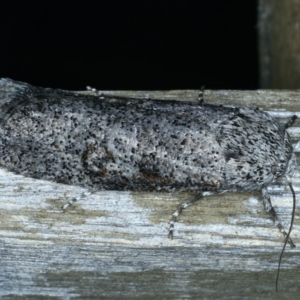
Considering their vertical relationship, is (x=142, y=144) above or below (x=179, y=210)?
above

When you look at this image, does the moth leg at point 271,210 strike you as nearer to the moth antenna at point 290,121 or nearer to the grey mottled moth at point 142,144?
the grey mottled moth at point 142,144

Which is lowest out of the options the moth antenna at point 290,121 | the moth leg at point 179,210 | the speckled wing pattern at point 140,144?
the moth leg at point 179,210

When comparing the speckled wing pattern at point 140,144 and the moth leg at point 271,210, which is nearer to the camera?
the moth leg at point 271,210

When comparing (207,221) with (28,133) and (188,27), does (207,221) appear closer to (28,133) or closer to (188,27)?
(28,133)

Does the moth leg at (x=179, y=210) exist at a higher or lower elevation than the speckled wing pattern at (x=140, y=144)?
lower

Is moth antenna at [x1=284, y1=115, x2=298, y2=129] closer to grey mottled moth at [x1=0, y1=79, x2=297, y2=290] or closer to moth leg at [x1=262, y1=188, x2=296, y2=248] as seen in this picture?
grey mottled moth at [x1=0, y1=79, x2=297, y2=290]

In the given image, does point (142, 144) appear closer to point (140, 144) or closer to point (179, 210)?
point (140, 144)

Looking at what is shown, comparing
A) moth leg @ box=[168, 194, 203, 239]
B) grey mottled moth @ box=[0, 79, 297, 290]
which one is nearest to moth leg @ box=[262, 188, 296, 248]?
grey mottled moth @ box=[0, 79, 297, 290]

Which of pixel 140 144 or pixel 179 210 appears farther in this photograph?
pixel 140 144

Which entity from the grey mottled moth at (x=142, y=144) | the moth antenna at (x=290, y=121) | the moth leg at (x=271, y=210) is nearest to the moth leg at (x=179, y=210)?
the grey mottled moth at (x=142, y=144)

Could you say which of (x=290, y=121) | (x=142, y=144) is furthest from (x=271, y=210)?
(x=142, y=144)
